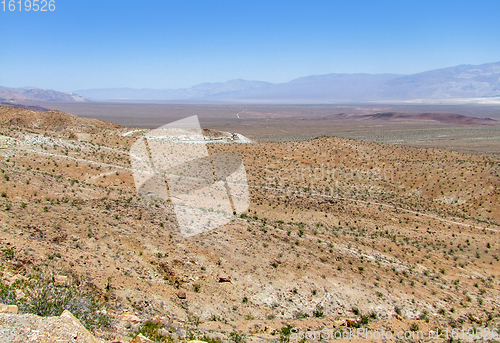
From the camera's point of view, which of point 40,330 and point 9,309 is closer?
point 40,330

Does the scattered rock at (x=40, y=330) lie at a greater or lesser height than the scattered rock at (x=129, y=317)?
greater

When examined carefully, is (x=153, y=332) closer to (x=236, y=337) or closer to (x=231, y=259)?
(x=236, y=337)

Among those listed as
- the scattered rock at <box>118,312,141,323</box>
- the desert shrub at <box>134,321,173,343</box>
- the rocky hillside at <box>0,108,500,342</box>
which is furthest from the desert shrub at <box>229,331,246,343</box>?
the scattered rock at <box>118,312,141,323</box>

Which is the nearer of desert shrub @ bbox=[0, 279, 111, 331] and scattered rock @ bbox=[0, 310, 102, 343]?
scattered rock @ bbox=[0, 310, 102, 343]

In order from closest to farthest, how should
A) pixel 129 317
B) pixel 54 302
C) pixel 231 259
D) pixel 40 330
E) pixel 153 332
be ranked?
1. pixel 40 330
2. pixel 54 302
3. pixel 153 332
4. pixel 129 317
5. pixel 231 259

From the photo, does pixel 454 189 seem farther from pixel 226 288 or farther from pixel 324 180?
pixel 226 288

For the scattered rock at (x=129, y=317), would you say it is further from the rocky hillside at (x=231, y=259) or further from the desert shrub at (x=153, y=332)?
the desert shrub at (x=153, y=332)

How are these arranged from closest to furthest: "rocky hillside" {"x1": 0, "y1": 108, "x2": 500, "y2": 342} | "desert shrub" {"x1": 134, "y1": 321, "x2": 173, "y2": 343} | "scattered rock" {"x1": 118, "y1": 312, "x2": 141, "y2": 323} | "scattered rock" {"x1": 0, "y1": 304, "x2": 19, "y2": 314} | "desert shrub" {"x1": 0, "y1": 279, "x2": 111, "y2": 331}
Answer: "scattered rock" {"x1": 0, "y1": 304, "x2": 19, "y2": 314}
"desert shrub" {"x1": 0, "y1": 279, "x2": 111, "y2": 331}
"desert shrub" {"x1": 134, "y1": 321, "x2": 173, "y2": 343}
"scattered rock" {"x1": 118, "y1": 312, "x2": 141, "y2": 323}
"rocky hillside" {"x1": 0, "y1": 108, "x2": 500, "y2": 342}

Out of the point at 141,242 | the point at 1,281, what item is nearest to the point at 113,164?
the point at 141,242

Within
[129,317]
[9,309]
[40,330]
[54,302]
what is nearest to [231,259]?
[129,317]

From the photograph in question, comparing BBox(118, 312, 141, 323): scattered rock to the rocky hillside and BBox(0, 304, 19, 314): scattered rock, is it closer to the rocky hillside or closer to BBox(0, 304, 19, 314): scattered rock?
the rocky hillside

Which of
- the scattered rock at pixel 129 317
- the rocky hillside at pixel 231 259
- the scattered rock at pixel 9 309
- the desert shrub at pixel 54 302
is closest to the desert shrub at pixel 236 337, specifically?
the rocky hillside at pixel 231 259
